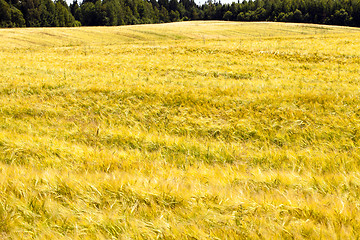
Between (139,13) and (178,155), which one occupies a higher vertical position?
(139,13)

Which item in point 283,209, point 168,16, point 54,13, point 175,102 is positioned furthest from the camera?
point 168,16

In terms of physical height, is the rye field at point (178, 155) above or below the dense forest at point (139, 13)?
below

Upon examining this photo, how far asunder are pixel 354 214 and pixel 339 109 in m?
5.21

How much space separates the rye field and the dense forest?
97.1m

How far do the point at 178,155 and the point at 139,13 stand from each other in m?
137

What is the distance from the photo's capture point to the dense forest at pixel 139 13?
96250mm

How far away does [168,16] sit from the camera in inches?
5832

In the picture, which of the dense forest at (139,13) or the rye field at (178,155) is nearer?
the rye field at (178,155)

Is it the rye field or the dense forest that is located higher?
the dense forest

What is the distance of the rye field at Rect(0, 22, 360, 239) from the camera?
2.29 meters

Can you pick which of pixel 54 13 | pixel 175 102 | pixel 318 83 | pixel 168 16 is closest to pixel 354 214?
pixel 175 102

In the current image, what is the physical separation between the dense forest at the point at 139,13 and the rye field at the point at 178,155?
97.1 meters

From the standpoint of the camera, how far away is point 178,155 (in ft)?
16.0

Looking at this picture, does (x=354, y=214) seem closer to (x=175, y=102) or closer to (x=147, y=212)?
(x=147, y=212)
